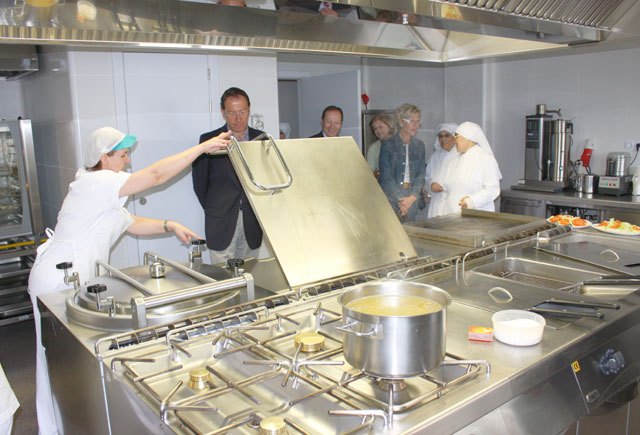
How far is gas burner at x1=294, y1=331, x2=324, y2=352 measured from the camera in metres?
1.31

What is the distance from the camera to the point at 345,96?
466 centimetres

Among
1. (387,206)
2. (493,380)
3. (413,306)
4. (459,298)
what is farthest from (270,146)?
(493,380)

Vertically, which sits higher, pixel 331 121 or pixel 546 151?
pixel 331 121

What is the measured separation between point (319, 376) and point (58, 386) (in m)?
0.97

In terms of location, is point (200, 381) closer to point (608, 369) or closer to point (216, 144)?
point (216, 144)

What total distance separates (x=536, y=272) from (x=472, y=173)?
4.89 feet

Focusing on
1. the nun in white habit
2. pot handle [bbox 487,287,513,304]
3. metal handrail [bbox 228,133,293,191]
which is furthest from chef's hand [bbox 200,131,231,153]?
the nun in white habit

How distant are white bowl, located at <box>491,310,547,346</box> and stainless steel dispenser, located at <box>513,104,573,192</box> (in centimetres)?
329

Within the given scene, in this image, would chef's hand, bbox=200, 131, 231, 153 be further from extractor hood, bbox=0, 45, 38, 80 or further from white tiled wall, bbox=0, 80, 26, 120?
A: white tiled wall, bbox=0, 80, 26, 120

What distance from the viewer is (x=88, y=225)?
2.11 meters

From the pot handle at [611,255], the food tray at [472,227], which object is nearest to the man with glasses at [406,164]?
the food tray at [472,227]

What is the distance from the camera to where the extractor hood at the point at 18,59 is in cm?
338

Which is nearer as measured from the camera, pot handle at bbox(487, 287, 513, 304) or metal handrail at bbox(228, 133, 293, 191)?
pot handle at bbox(487, 287, 513, 304)

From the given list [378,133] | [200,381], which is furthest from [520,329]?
[378,133]
